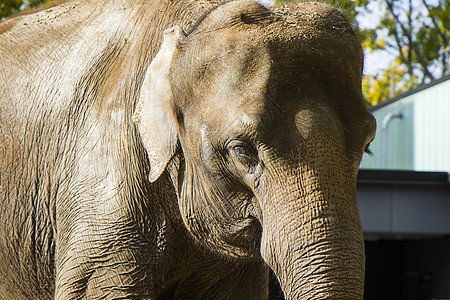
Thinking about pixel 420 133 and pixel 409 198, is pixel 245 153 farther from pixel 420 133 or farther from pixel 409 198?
pixel 420 133

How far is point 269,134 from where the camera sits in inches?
108

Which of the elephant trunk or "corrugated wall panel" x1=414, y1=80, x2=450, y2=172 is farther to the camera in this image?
"corrugated wall panel" x1=414, y1=80, x2=450, y2=172

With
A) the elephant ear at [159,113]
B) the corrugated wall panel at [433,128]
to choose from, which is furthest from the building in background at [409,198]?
the elephant ear at [159,113]

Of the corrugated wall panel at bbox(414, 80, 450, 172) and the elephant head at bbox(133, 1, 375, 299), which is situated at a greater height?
the elephant head at bbox(133, 1, 375, 299)

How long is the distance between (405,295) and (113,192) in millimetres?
10356

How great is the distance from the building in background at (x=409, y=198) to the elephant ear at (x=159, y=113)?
239 inches

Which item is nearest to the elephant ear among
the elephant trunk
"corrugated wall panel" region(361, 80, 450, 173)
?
the elephant trunk

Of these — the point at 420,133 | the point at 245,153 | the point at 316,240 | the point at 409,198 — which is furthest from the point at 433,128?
the point at 316,240

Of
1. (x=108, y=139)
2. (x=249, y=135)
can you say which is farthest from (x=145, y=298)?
(x=249, y=135)

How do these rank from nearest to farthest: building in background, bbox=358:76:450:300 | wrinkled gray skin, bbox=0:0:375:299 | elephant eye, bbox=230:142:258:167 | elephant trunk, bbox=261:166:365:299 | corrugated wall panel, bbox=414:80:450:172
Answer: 1. elephant trunk, bbox=261:166:365:299
2. wrinkled gray skin, bbox=0:0:375:299
3. elephant eye, bbox=230:142:258:167
4. building in background, bbox=358:76:450:300
5. corrugated wall panel, bbox=414:80:450:172

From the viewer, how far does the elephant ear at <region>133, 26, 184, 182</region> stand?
3.04 metres

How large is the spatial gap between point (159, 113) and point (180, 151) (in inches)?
6.9

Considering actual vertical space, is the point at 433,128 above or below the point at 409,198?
above

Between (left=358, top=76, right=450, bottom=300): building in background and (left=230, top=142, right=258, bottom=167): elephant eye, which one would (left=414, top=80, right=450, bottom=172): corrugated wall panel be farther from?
(left=230, top=142, right=258, bottom=167): elephant eye
